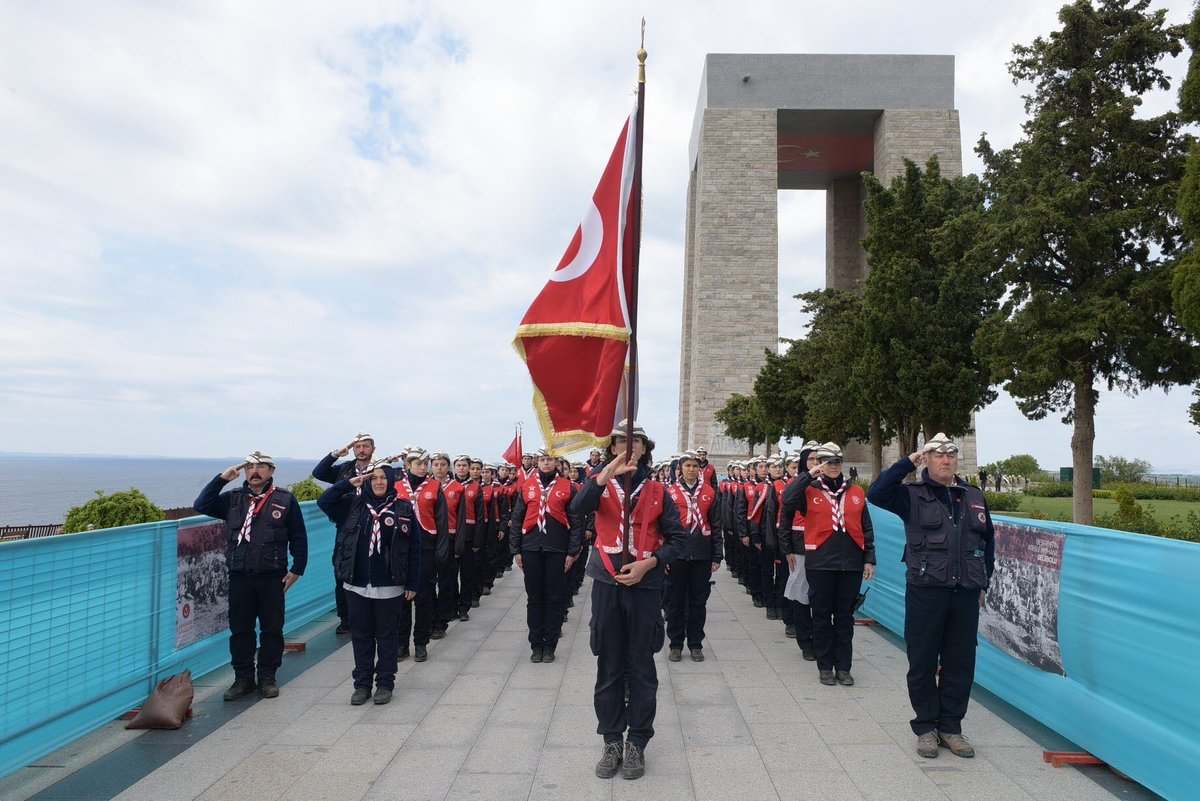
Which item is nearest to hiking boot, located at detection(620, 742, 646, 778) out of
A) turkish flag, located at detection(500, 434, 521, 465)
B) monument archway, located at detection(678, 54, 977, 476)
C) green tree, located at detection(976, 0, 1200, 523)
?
turkish flag, located at detection(500, 434, 521, 465)

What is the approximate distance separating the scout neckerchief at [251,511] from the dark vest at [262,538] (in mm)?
22

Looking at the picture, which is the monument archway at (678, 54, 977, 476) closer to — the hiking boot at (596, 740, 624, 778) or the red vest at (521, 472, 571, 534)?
the red vest at (521, 472, 571, 534)

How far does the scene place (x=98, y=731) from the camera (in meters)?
5.39

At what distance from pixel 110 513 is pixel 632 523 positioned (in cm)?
937

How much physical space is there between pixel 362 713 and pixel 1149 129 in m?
17.2

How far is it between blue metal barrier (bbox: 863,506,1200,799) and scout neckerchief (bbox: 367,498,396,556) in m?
4.78

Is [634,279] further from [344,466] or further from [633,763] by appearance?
[344,466]

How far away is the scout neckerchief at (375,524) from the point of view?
20.0 ft

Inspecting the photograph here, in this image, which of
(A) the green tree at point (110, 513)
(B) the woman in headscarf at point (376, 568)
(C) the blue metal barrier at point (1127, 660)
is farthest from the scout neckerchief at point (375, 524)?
(A) the green tree at point (110, 513)

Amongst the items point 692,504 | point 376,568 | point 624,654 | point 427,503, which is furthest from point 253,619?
point 692,504

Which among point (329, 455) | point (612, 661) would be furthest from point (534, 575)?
point (612, 661)

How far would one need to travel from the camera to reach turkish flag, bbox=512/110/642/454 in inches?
188

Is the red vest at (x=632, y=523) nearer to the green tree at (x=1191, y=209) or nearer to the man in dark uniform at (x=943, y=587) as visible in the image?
the man in dark uniform at (x=943, y=587)

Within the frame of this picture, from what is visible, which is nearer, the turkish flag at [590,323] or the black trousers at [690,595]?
the turkish flag at [590,323]
